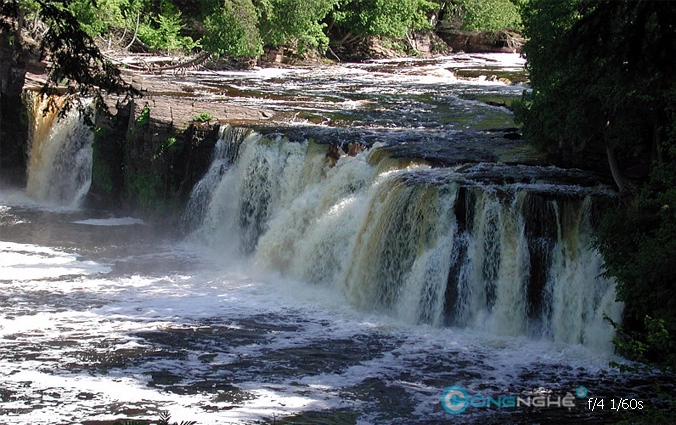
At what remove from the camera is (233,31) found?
33375mm

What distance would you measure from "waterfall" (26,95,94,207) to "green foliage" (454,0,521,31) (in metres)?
23.2

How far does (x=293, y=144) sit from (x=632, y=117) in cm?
756

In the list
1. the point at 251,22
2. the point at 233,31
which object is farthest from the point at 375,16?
the point at 233,31

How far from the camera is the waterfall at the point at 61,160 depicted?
2330 cm

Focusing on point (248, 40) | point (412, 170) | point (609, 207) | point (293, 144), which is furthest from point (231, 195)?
point (248, 40)

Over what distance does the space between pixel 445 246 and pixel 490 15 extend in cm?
2938

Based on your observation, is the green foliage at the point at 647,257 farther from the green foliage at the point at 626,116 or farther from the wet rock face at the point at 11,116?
the wet rock face at the point at 11,116

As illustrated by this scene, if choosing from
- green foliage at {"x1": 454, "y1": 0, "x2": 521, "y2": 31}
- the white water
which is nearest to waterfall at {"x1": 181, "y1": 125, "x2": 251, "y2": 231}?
the white water

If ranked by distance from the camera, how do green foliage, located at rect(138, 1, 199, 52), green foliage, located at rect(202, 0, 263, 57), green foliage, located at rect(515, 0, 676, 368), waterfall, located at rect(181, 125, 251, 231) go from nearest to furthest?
green foliage, located at rect(515, 0, 676, 368)
waterfall, located at rect(181, 125, 251, 231)
green foliage, located at rect(202, 0, 263, 57)
green foliage, located at rect(138, 1, 199, 52)

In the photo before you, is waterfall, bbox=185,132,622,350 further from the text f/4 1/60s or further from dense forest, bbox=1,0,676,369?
the text f/4 1/60s

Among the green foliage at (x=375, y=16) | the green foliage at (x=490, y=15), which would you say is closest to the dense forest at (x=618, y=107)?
the green foliage at (x=375, y=16)

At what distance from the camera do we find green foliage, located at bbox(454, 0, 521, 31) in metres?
41.8

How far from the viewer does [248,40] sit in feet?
110

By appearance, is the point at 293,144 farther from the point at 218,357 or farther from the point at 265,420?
the point at 265,420
